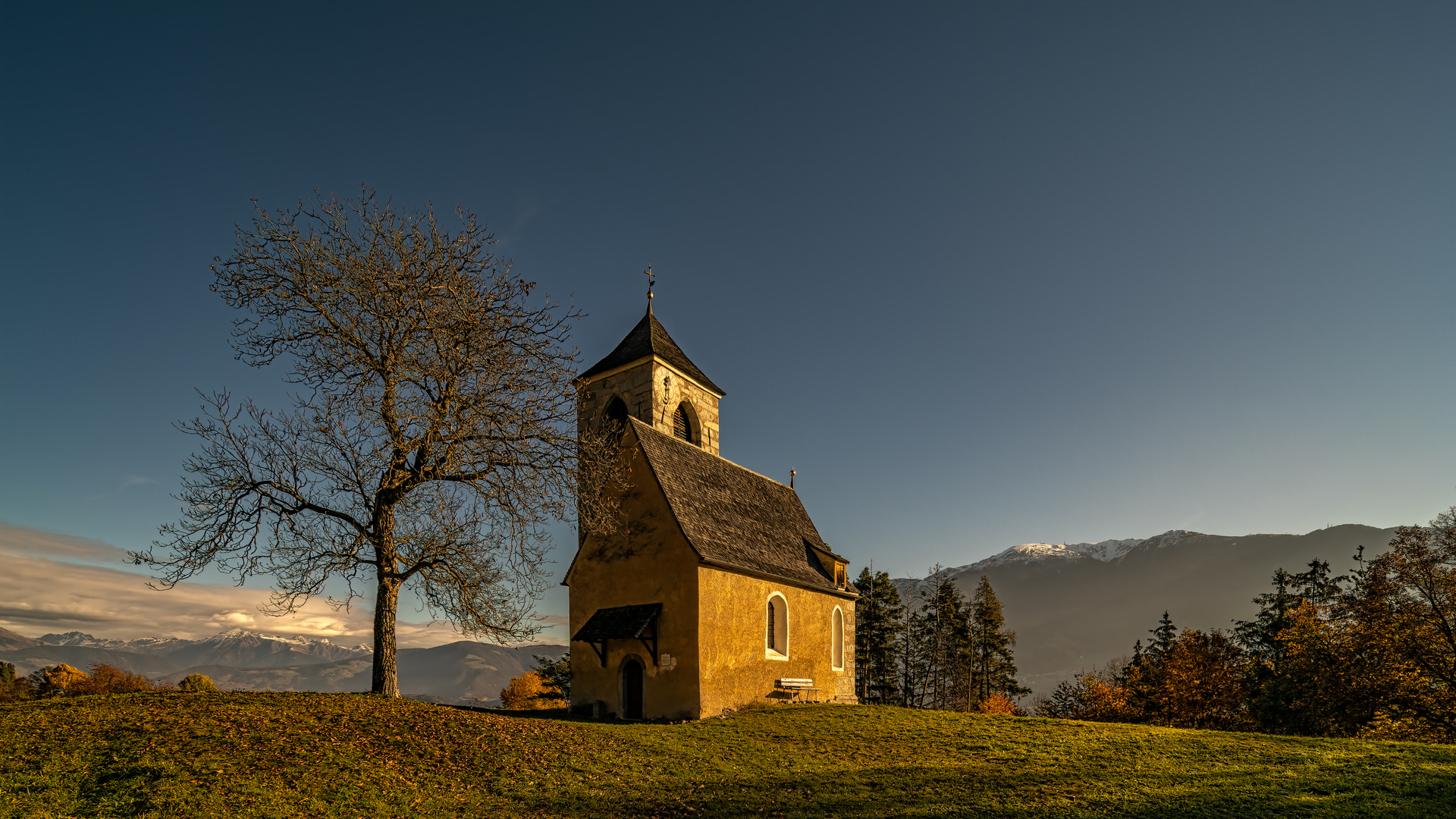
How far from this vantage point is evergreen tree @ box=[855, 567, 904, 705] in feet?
177

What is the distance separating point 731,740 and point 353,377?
12.3 metres

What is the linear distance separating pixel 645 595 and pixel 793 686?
6738 mm

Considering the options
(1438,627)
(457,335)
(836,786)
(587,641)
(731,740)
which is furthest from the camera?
(1438,627)

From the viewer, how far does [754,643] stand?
2291 centimetres

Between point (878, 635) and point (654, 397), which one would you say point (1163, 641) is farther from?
point (654, 397)

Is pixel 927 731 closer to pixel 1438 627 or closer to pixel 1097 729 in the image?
pixel 1097 729

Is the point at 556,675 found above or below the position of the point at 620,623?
below

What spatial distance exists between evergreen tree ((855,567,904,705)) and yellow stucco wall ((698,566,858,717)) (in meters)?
26.4

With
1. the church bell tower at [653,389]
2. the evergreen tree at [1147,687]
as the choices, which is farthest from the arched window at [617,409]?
the evergreen tree at [1147,687]

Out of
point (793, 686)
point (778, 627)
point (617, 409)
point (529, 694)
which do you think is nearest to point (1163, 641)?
point (793, 686)

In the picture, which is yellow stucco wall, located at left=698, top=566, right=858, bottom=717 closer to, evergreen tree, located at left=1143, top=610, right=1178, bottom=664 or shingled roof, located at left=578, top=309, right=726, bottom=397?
shingled roof, located at left=578, top=309, right=726, bottom=397

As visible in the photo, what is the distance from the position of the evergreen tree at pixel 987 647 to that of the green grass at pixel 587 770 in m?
43.3

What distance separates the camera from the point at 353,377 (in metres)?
14.8

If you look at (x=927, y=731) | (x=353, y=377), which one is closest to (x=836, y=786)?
(x=927, y=731)
